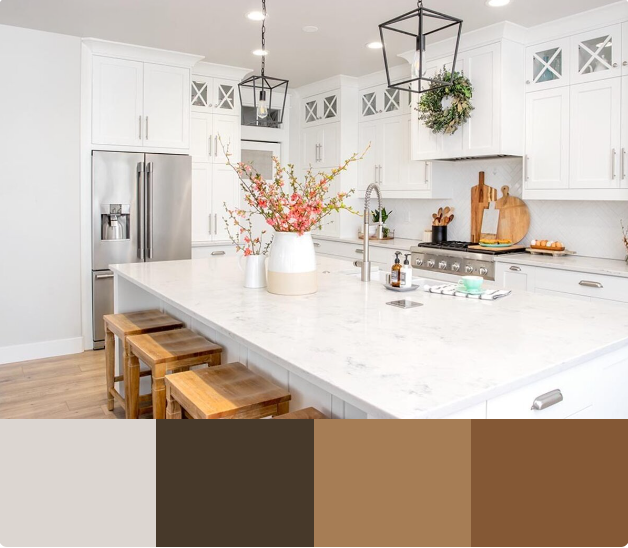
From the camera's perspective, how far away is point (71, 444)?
1.28 metres

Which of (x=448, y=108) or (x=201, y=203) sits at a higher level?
(x=448, y=108)

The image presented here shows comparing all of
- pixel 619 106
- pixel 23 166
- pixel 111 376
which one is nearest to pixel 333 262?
pixel 111 376

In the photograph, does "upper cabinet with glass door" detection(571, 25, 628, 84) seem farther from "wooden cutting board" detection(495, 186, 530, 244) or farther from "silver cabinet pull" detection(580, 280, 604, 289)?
"silver cabinet pull" detection(580, 280, 604, 289)

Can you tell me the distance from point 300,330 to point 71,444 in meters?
0.78

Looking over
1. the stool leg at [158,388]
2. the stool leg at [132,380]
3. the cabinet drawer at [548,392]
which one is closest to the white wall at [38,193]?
the stool leg at [132,380]

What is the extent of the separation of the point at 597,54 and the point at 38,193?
4325mm

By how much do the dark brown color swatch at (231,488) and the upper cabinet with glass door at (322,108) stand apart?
16.3 ft

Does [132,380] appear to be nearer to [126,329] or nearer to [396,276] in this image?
[126,329]

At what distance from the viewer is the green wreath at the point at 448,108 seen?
4227 millimetres

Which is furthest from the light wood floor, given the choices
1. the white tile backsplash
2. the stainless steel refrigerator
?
the white tile backsplash

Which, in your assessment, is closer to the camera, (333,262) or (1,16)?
(333,262)

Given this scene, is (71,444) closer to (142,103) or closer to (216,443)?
(216,443)

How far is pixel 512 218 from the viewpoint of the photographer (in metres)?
4.60

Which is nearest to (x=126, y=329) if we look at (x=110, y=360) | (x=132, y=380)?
(x=132, y=380)
